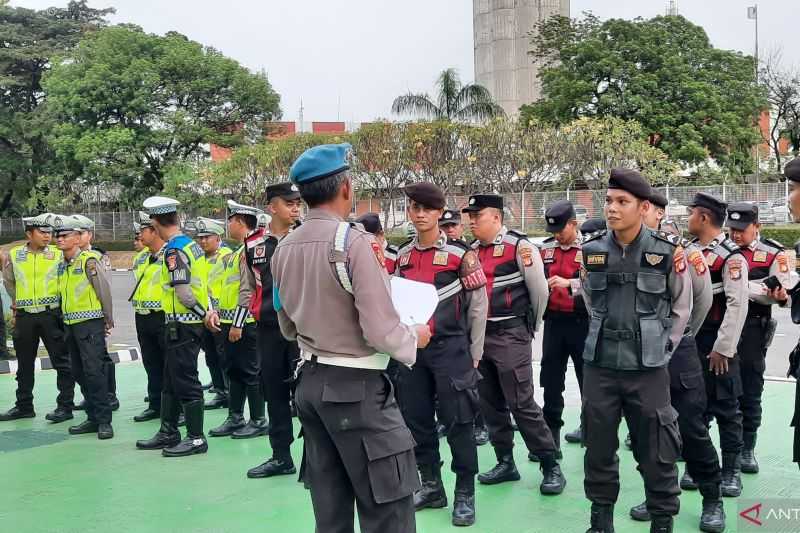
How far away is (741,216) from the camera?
5215 millimetres

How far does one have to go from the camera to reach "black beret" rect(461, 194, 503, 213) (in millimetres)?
5289

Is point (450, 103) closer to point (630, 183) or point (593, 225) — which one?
point (593, 225)

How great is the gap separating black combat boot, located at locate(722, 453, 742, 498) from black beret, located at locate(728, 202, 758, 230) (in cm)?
144

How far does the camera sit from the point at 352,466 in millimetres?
3154

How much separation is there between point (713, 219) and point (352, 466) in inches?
116

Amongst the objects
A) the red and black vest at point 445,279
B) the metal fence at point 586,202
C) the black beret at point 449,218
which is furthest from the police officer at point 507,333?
the metal fence at point 586,202

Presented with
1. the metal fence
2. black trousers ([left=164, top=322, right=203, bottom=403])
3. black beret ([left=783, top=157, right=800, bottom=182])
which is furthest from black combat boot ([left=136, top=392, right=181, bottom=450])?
the metal fence

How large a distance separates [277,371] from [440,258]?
1.40 metres

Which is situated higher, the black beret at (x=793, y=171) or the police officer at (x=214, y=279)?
the black beret at (x=793, y=171)

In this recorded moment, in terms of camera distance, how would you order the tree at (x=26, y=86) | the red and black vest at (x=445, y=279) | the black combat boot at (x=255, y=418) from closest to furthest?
the red and black vest at (x=445, y=279)
the black combat boot at (x=255, y=418)
the tree at (x=26, y=86)

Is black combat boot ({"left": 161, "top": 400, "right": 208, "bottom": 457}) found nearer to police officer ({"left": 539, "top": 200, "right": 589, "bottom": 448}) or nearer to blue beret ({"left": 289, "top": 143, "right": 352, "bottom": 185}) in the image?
police officer ({"left": 539, "top": 200, "right": 589, "bottom": 448})

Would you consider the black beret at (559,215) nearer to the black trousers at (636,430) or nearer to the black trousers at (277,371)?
the black trousers at (636,430)

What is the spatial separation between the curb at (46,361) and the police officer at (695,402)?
23.2 feet

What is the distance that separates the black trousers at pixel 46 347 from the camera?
24.2 feet
